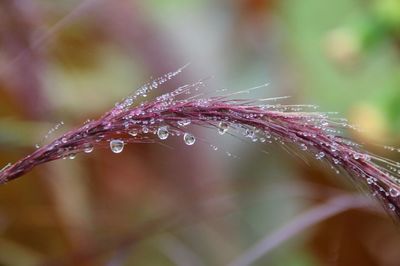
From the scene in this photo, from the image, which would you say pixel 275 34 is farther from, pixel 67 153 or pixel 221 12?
pixel 67 153

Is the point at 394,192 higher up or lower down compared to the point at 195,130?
lower down

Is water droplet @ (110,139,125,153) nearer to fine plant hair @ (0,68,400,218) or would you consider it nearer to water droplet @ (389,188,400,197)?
fine plant hair @ (0,68,400,218)

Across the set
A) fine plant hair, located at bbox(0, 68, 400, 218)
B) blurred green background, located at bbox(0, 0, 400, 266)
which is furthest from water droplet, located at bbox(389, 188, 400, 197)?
blurred green background, located at bbox(0, 0, 400, 266)

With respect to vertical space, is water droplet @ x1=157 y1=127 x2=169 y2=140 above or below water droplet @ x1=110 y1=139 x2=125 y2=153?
below

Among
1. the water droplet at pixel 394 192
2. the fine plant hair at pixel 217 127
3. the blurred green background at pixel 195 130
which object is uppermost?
the blurred green background at pixel 195 130

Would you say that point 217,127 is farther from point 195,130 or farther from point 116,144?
point 195,130

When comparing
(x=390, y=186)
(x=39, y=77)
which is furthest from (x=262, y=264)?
(x=390, y=186)

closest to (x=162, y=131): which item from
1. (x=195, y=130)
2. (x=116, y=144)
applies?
(x=116, y=144)

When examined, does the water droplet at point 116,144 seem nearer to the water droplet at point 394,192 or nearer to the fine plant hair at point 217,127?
the fine plant hair at point 217,127

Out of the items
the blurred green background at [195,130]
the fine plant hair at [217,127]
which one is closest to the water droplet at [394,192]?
the fine plant hair at [217,127]
